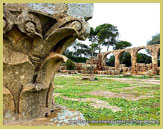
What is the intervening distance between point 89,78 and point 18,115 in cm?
1015

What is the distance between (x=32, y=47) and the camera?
7.10 ft

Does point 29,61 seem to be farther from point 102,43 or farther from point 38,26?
point 102,43

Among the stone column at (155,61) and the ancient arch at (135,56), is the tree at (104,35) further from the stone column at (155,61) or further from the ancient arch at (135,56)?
the stone column at (155,61)

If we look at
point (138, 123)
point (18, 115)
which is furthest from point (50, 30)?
point (138, 123)

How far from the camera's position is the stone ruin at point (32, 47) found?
6.53 ft

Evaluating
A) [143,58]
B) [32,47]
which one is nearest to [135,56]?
[143,58]

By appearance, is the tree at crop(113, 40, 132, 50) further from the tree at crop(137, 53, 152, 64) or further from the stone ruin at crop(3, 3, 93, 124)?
the stone ruin at crop(3, 3, 93, 124)

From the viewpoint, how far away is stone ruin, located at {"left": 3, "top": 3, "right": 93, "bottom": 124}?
1989 mm

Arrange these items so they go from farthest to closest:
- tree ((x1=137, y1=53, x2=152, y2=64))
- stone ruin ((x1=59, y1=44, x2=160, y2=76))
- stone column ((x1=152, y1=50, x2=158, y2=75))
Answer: tree ((x1=137, y1=53, x2=152, y2=64))
stone column ((x1=152, y1=50, x2=158, y2=75))
stone ruin ((x1=59, y1=44, x2=160, y2=76))

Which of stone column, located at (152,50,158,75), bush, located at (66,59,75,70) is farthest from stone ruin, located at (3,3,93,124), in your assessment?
stone column, located at (152,50,158,75)

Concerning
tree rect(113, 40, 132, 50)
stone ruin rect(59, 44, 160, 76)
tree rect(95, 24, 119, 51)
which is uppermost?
tree rect(95, 24, 119, 51)

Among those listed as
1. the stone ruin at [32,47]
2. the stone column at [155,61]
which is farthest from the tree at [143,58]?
the stone ruin at [32,47]

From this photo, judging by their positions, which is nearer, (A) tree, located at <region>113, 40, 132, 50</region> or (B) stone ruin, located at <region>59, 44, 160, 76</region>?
(B) stone ruin, located at <region>59, 44, 160, 76</region>

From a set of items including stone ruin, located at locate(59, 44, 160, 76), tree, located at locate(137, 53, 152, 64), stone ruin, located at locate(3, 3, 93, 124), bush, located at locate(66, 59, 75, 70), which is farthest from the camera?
tree, located at locate(137, 53, 152, 64)
